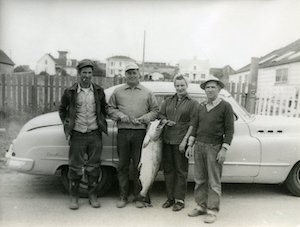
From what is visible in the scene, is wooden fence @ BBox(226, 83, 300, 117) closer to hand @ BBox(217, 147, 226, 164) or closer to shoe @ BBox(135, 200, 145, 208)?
hand @ BBox(217, 147, 226, 164)

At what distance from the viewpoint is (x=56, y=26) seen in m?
4.76

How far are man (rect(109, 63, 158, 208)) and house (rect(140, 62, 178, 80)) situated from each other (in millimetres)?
1445

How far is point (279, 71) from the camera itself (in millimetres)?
9039

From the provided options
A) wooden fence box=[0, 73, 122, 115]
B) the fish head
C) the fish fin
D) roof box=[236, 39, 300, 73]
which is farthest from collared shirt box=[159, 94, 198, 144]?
wooden fence box=[0, 73, 122, 115]

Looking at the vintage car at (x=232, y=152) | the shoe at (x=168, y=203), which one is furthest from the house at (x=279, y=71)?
the shoe at (x=168, y=203)

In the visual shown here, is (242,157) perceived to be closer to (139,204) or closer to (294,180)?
(294,180)

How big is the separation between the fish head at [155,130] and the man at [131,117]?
126mm

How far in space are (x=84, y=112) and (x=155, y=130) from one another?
0.97m

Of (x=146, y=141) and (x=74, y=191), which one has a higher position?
(x=146, y=141)

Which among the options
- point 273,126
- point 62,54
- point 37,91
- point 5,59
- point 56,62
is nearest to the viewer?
point 273,126

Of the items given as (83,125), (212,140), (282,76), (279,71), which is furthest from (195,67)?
(279,71)

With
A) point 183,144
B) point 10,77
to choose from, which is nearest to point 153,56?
point 183,144

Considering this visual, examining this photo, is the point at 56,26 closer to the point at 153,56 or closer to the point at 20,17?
the point at 20,17

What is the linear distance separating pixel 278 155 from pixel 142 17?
275cm
